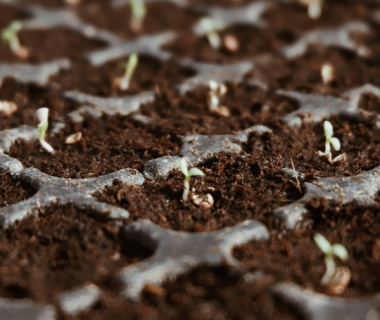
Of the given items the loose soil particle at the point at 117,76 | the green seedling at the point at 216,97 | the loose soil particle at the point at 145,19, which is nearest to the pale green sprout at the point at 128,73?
the loose soil particle at the point at 117,76

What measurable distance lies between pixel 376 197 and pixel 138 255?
1.99 feet

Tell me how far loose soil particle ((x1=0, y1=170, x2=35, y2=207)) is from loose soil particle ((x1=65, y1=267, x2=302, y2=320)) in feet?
1.43

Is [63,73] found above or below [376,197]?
below

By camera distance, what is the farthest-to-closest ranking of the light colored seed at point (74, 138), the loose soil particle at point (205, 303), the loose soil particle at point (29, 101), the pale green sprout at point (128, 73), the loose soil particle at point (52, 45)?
the loose soil particle at point (52, 45)
the pale green sprout at point (128, 73)
the loose soil particle at point (29, 101)
the light colored seed at point (74, 138)
the loose soil particle at point (205, 303)

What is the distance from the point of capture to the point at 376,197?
49.5 inches

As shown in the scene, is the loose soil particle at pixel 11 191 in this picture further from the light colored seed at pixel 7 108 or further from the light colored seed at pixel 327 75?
the light colored seed at pixel 327 75

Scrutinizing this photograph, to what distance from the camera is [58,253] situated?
111 centimetres

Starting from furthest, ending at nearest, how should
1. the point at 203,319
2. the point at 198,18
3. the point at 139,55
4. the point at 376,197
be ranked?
1. the point at 198,18
2. the point at 139,55
3. the point at 376,197
4. the point at 203,319

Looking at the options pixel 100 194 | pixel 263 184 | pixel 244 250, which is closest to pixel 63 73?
pixel 100 194

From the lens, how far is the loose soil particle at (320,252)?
1.03 metres

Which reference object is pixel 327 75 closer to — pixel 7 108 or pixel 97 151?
pixel 97 151

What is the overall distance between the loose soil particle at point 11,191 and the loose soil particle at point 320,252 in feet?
1.85

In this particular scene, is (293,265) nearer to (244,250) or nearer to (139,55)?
(244,250)

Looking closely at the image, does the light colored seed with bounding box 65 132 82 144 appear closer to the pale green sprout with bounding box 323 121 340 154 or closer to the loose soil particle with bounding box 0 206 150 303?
the loose soil particle with bounding box 0 206 150 303
